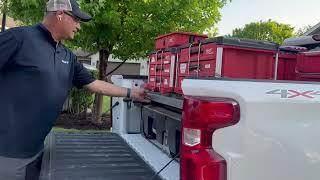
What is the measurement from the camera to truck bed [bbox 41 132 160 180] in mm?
3266

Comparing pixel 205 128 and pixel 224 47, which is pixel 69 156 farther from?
pixel 205 128

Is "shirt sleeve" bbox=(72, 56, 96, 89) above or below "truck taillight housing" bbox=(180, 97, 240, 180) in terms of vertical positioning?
above

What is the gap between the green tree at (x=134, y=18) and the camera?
327 inches

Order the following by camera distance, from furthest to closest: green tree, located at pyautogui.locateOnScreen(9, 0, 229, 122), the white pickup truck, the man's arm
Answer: green tree, located at pyautogui.locateOnScreen(9, 0, 229, 122) < the man's arm < the white pickup truck

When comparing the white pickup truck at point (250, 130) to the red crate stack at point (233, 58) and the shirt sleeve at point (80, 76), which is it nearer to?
the red crate stack at point (233, 58)

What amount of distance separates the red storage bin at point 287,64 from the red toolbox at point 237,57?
410 mm

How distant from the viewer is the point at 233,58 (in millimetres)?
3574

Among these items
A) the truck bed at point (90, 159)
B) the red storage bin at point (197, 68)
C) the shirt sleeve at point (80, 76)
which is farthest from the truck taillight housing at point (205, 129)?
the shirt sleeve at point (80, 76)

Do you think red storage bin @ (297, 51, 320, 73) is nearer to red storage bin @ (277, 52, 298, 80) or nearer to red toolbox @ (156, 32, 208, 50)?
red storage bin @ (277, 52, 298, 80)

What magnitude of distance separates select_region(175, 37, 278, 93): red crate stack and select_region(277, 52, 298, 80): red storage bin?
394 millimetres

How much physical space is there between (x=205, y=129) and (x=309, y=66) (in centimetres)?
181

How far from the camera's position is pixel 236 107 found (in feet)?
7.33

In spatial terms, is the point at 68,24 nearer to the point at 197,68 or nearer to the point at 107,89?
the point at 107,89

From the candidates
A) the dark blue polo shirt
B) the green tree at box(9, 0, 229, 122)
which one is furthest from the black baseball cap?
the green tree at box(9, 0, 229, 122)
